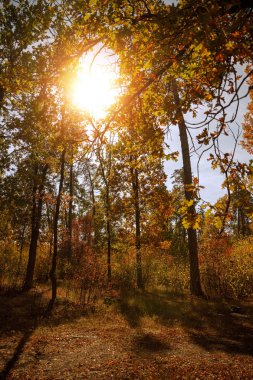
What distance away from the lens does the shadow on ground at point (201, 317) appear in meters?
8.33

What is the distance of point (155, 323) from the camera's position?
10945 millimetres

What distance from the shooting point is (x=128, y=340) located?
8.68 m

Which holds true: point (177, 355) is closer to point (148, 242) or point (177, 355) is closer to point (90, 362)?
point (90, 362)

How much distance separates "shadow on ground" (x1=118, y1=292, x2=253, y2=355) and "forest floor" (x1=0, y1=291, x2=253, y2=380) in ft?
0.09

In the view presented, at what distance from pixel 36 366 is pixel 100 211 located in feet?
44.7

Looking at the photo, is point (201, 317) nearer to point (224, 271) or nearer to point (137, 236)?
point (224, 271)

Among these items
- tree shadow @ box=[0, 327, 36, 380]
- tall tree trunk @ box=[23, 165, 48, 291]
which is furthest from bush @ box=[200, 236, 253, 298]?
tall tree trunk @ box=[23, 165, 48, 291]

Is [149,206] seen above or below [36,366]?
above

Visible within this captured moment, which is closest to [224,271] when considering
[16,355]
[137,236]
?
[137,236]

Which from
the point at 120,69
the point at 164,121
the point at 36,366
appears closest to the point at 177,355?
the point at 36,366

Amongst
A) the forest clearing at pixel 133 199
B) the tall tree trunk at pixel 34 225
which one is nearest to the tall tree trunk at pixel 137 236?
the forest clearing at pixel 133 199

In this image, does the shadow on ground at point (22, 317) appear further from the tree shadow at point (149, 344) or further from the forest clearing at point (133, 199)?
the tree shadow at point (149, 344)

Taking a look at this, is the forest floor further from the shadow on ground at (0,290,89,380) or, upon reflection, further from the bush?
the bush

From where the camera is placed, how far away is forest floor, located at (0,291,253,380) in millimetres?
6164
